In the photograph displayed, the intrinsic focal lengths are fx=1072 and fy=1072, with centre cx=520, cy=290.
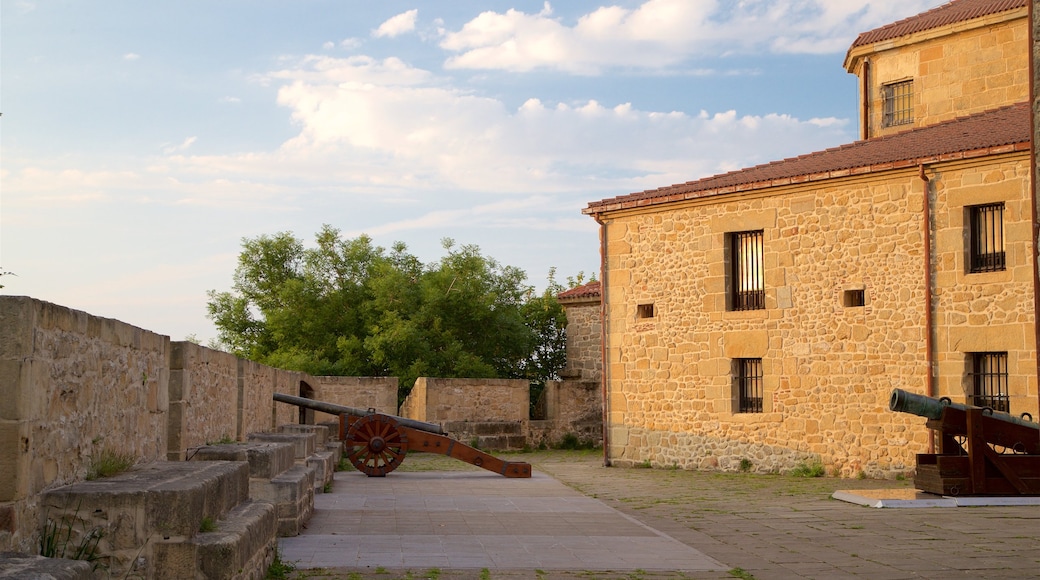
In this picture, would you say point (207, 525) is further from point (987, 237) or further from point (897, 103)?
point (897, 103)

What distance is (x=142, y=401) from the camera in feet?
21.5

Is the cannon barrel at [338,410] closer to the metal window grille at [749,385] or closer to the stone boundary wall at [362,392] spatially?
the metal window grille at [749,385]

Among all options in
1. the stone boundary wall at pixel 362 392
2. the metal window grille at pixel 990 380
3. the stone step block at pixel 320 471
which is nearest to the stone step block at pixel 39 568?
the stone step block at pixel 320 471

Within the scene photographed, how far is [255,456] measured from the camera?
820cm

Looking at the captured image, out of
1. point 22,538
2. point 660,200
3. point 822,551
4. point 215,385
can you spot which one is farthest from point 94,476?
point 660,200

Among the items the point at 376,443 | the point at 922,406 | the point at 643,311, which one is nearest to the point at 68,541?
the point at 922,406

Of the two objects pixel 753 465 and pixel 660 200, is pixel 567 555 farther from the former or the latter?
pixel 660 200

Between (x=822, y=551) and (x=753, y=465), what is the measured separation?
8742 mm

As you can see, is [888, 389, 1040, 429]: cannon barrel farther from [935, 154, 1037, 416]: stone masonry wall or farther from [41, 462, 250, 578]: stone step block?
[41, 462, 250, 578]: stone step block

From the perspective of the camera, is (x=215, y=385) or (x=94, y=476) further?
(x=215, y=385)

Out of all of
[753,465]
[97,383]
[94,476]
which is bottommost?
[753,465]

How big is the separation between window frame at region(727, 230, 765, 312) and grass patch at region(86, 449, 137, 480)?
42.2ft

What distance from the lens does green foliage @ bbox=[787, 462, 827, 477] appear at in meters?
16.3

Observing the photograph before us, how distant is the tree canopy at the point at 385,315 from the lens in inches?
1021
